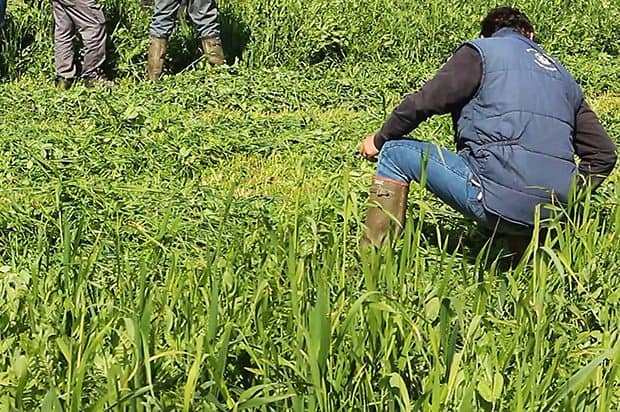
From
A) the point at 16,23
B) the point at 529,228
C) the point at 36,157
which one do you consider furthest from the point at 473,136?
the point at 16,23

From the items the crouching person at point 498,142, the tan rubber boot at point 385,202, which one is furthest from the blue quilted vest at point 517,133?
the tan rubber boot at point 385,202

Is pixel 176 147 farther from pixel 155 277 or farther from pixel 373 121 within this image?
pixel 155 277

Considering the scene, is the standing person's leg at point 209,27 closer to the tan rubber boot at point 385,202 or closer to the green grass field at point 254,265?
the green grass field at point 254,265

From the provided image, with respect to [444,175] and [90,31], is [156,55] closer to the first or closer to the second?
[90,31]

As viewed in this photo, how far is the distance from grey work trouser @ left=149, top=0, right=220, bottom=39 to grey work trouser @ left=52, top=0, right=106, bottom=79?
49cm

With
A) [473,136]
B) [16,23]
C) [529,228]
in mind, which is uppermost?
[473,136]

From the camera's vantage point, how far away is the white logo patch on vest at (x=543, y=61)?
3.89 m

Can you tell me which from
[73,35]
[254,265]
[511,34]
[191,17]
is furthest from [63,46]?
[254,265]

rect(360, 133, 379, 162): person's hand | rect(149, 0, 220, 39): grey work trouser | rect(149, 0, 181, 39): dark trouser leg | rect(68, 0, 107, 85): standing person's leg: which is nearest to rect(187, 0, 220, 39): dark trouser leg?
rect(149, 0, 220, 39): grey work trouser

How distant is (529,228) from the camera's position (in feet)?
12.4

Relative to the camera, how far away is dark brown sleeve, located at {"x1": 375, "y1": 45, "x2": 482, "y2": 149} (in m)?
3.81

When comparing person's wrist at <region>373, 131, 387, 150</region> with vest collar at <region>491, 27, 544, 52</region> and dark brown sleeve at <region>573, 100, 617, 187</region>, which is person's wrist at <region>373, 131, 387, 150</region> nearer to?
vest collar at <region>491, 27, 544, 52</region>

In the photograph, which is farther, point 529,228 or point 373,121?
point 373,121

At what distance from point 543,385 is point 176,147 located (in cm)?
336
